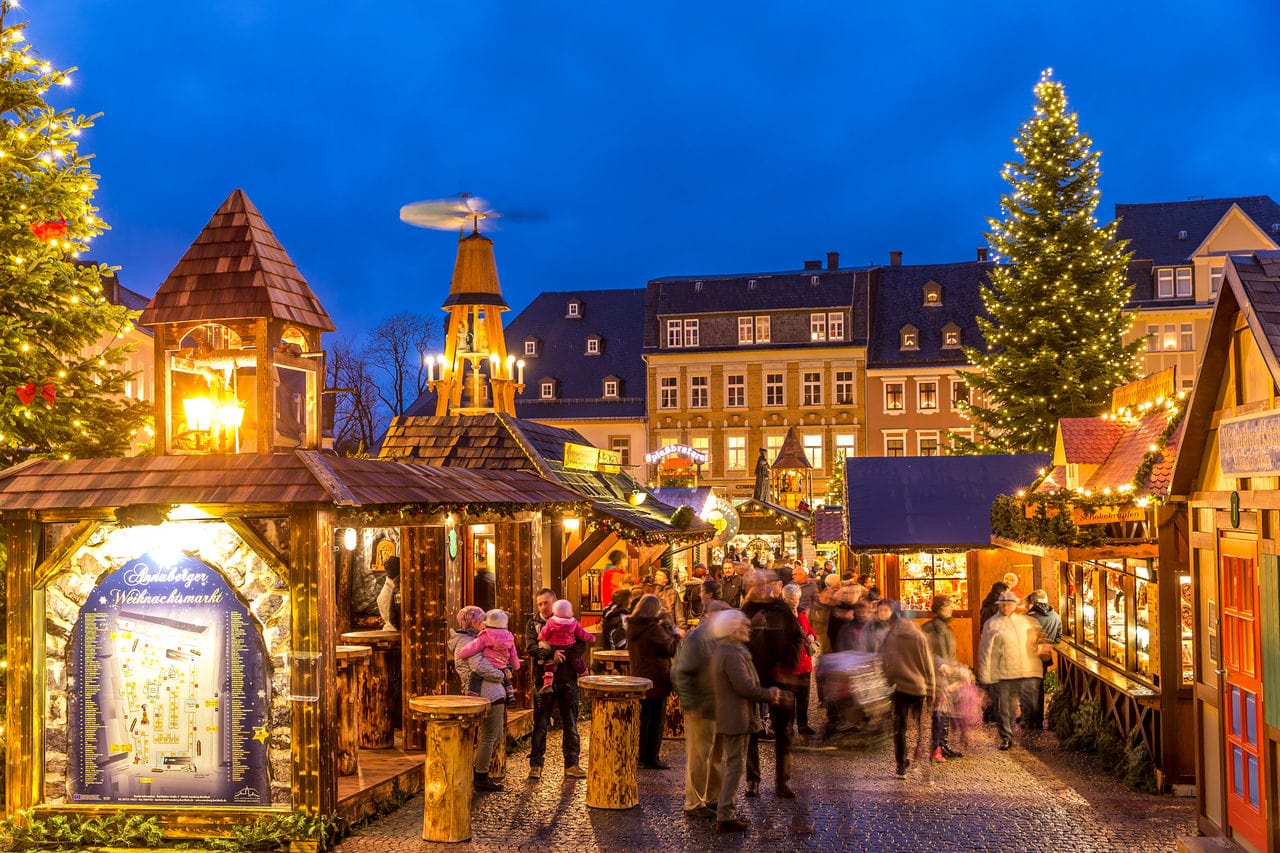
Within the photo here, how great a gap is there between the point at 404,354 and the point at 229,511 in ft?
152

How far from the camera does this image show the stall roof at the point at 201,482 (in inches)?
357

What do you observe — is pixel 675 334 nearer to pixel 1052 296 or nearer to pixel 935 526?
pixel 1052 296

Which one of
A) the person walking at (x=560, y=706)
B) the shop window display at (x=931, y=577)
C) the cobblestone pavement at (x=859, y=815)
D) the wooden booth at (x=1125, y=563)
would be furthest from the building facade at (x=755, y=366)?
the person walking at (x=560, y=706)

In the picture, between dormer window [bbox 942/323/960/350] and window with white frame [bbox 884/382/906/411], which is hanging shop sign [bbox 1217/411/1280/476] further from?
window with white frame [bbox 884/382/906/411]

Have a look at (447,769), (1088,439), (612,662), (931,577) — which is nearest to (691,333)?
(931,577)

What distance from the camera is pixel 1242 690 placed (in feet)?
28.1

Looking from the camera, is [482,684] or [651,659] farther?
[651,659]

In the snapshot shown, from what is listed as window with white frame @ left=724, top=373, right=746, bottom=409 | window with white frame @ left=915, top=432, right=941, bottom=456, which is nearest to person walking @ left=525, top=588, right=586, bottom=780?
window with white frame @ left=915, top=432, right=941, bottom=456

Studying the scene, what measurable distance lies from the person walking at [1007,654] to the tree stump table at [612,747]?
15.4 ft

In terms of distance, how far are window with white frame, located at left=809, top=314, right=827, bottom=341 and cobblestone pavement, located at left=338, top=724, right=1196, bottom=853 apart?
46.5 meters

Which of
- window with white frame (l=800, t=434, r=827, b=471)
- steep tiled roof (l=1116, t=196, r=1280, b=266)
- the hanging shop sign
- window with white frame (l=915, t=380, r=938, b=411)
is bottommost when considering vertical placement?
the hanging shop sign

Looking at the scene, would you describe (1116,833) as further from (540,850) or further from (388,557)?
(388,557)

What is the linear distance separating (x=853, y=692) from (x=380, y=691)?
4.82 metres

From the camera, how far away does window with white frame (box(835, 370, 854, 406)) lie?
5828cm
